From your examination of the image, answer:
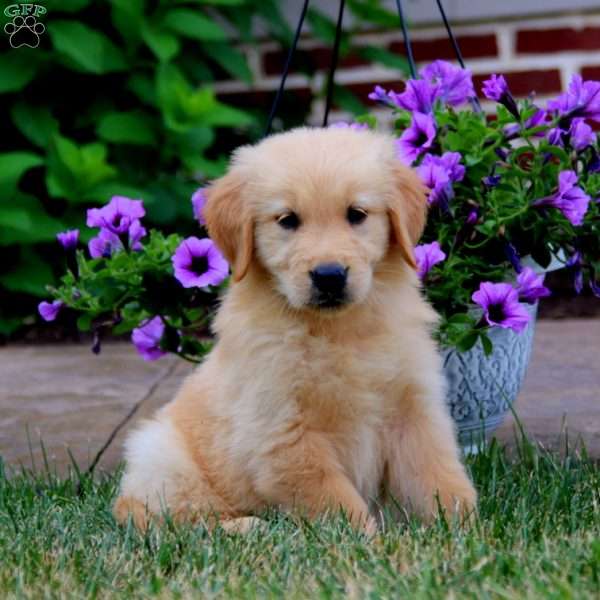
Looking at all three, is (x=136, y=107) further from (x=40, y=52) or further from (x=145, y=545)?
(x=145, y=545)

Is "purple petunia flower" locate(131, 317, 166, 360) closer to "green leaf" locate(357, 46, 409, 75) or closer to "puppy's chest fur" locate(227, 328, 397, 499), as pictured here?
"puppy's chest fur" locate(227, 328, 397, 499)

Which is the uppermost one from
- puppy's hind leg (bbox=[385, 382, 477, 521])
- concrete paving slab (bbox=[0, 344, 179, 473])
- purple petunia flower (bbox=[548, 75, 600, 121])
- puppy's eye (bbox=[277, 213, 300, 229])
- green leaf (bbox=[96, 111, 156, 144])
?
purple petunia flower (bbox=[548, 75, 600, 121])

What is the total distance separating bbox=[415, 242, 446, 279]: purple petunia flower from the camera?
3.58 metres

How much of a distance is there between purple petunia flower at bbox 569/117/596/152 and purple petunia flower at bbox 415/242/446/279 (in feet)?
2.08

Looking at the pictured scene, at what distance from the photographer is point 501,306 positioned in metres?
3.55

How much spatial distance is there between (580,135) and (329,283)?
1.27 m

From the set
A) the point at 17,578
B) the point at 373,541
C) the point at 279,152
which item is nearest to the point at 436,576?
the point at 373,541

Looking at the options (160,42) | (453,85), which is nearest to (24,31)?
(160,42)

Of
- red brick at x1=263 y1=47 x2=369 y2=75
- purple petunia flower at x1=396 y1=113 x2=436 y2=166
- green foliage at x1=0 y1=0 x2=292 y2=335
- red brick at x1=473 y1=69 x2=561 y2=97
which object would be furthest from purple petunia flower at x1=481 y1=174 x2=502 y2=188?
red brick at x1=263 y1=47 x2=369 y2=75

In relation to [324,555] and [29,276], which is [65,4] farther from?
[324,555]

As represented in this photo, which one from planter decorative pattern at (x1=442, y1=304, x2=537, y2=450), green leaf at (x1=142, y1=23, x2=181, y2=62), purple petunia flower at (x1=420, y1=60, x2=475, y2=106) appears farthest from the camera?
green leaf at (x1=142, y1=23, x2=181, y2=62)

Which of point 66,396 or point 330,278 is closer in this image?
point 330,278

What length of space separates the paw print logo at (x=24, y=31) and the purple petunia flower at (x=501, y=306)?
3186 mm

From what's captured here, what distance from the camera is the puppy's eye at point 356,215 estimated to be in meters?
3.15
